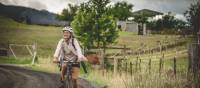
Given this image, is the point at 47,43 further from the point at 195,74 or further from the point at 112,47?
the point at 195,74

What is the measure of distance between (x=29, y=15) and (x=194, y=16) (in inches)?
198

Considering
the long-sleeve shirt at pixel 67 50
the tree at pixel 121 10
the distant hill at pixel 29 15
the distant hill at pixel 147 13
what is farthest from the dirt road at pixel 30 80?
the long-sleeve shirt at pixel 67 50

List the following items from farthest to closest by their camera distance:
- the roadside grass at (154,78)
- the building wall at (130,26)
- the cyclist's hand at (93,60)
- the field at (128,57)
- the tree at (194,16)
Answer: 1. the building wall at (130,26)
2. the tree at (194,16)
3. the cyclist's hand at (93,60)
4. the field at (128,57)
5. the roadside grass at (154,78)

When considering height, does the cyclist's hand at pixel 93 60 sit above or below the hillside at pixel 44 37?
below

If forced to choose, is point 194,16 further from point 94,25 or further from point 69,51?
point 69,51

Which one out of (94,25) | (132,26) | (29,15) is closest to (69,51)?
(132,26)

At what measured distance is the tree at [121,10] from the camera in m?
16.5

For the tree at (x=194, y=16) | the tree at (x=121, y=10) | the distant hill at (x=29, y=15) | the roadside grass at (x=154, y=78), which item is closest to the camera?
the roadside grass at (x=154, y=78)

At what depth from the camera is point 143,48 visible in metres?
16.8

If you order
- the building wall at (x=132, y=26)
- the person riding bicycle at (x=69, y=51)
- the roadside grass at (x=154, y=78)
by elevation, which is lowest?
the roadside grass at (x=154, y=78)

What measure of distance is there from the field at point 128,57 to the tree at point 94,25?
0.37 meters

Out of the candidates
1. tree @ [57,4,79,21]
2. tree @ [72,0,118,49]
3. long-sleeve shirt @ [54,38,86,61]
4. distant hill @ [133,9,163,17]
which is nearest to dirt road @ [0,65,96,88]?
tree @ [72,0,118,49]

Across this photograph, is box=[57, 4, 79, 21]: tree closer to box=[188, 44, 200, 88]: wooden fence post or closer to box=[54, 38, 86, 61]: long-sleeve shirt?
box=[188, 44, 200, 88]: wooden fence post

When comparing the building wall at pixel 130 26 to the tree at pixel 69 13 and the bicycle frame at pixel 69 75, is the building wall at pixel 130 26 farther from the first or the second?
the bicycle frame at pixel 69 75
